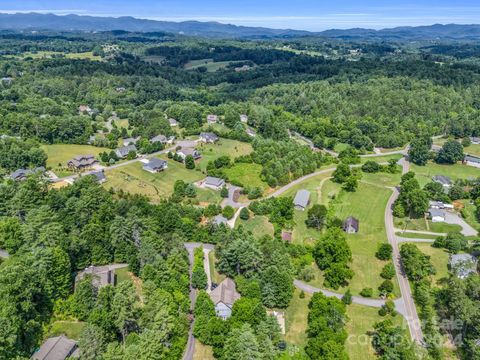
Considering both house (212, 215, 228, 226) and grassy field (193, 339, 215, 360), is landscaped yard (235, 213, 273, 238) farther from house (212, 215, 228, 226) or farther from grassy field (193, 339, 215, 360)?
grassy field (193, 339, 215, 360)

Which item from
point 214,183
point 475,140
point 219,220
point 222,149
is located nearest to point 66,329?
point 219,220

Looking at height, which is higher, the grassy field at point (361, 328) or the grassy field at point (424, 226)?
the grassy field at point (424, 226)

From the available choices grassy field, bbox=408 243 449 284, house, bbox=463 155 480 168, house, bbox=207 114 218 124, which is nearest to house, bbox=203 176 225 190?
grassy field, bbox=408 243 449 284

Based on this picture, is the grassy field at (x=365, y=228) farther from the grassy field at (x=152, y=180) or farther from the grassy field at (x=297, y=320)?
the grassy field at (x=152, y=180)

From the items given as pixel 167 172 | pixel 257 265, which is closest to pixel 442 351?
pixel 257 265

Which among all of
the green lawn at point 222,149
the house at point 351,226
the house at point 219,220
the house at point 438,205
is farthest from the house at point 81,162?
the house at point 438,205
